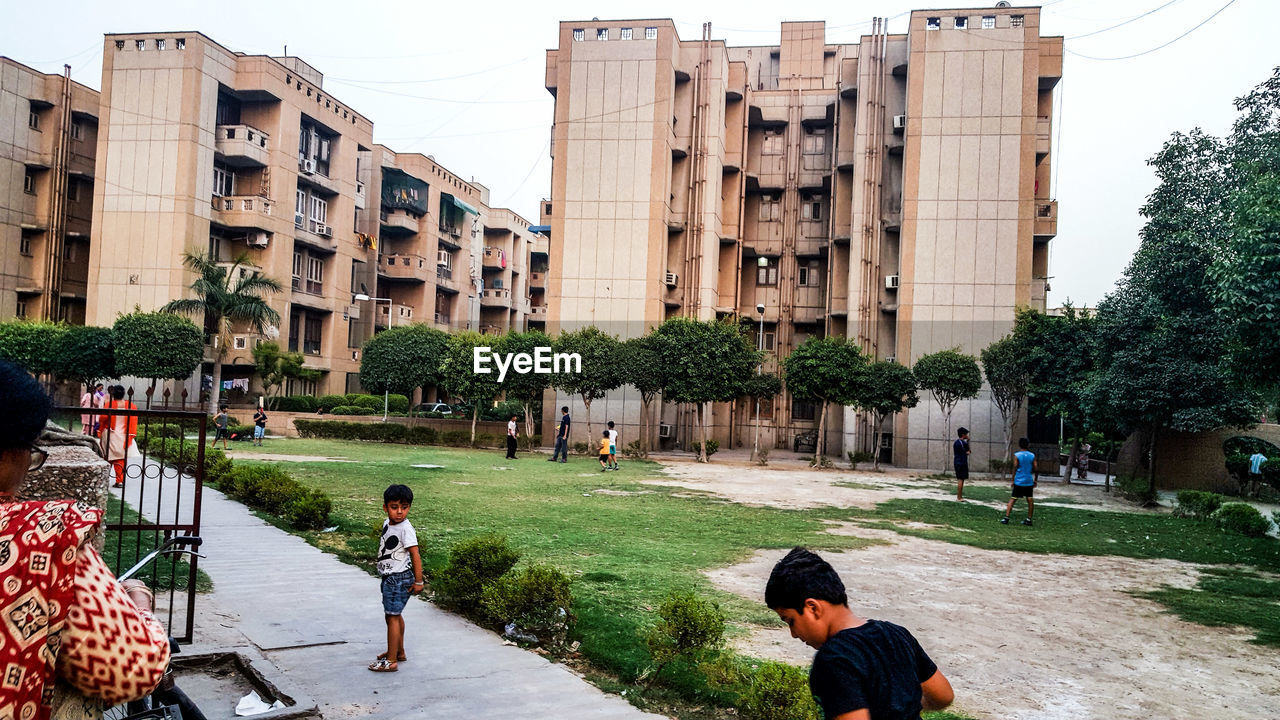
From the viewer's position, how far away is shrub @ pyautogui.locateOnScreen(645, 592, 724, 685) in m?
6.03

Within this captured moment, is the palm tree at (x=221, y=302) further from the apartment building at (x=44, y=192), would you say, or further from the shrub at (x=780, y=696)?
the shrub at (x=780, y=696)

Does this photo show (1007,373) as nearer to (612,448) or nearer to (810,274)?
(612,448)

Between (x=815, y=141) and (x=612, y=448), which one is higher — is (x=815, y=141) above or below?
above

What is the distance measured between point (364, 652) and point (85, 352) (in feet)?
122

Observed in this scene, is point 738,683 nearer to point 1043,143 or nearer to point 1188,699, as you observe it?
point 1188,699

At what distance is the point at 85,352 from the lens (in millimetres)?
36531

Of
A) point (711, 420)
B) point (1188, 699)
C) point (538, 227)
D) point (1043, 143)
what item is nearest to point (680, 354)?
point (711, 420)

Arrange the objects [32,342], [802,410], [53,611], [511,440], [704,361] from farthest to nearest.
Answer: [802,410]
[32,342]
[704,361]
[511,440]
[53,611]

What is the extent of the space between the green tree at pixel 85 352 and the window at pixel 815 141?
34.0 meters

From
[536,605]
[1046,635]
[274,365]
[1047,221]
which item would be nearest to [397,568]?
[536,605]

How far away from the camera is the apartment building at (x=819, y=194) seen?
35125mm

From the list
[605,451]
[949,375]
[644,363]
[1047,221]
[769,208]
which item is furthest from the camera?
[769,208]

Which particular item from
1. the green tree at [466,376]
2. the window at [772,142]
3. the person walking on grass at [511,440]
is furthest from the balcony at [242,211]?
the window at [772,142]

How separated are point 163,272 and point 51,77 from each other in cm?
1162
